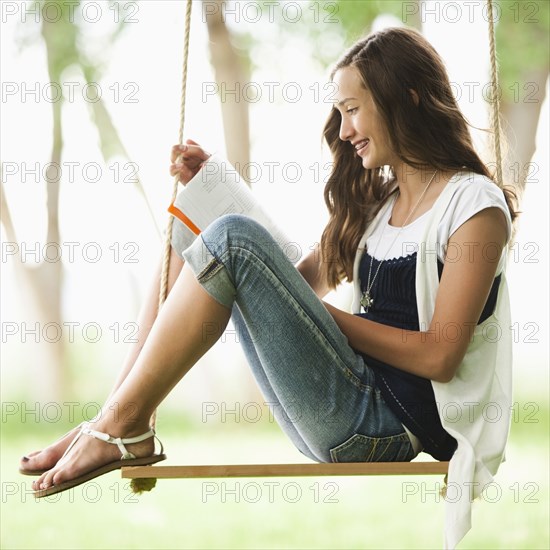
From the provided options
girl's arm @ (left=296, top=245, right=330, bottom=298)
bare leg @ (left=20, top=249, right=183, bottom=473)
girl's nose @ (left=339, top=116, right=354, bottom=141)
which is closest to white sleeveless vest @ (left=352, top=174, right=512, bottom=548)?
girl's nose @ (left=339, top=116, right=354, bottom=141)

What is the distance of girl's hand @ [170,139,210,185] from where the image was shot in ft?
5.66

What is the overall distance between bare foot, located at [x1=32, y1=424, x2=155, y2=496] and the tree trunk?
2.80m

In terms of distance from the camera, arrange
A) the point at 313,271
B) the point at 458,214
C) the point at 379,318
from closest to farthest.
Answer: the point at 458,214, the point at 379,318, the point at 313,271

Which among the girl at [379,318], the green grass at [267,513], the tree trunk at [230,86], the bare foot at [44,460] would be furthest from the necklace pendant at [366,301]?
the tree trunk at [230,86]

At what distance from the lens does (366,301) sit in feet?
5.28

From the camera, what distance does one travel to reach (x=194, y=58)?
4352 mm

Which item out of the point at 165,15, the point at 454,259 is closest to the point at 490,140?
the point at 454,259

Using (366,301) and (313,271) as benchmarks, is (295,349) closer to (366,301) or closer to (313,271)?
(366,301)

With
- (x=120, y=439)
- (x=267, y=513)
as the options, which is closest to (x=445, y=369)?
(x=120, y=439)

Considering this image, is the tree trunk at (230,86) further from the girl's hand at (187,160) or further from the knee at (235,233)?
the knee at (235,233)

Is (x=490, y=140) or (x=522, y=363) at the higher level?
(x=490, y=140)

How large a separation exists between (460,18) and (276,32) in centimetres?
92

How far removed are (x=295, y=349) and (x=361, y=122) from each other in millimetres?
454

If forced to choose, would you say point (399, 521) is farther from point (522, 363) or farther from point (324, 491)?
point (522, 363)
